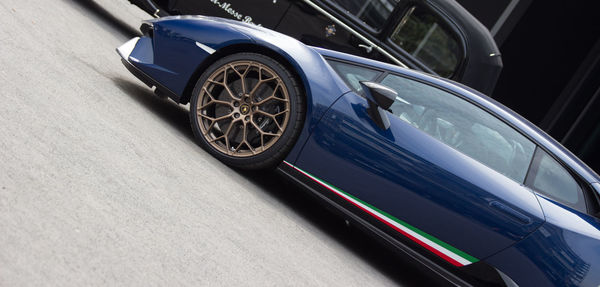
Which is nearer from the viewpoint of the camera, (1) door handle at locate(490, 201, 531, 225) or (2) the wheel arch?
(1) door handle at locate(490, 201, 531, 225)

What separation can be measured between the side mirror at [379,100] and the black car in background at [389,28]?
4.07 meters

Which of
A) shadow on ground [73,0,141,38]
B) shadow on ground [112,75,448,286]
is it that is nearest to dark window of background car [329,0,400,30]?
shadow on ground [73,0,141,38]

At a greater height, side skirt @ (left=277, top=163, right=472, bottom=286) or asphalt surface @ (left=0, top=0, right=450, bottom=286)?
side skirt @ (left=277, top=163, right=472, bottom=286)

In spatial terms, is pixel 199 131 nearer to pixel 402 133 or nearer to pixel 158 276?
pixel 402 133

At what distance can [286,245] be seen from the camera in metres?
3.59

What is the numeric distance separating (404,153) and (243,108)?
114 cm

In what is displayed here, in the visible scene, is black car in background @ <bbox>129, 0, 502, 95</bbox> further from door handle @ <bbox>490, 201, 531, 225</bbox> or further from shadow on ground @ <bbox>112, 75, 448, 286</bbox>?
door handle @ <bbox>490, 201, 531, 225</bbox>

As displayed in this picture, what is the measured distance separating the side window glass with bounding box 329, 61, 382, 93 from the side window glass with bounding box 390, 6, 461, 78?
3.85 meters

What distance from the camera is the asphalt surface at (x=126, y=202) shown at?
2445 millimetres

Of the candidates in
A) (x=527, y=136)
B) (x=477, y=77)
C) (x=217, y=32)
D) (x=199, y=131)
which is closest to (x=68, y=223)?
(x=199, y=131)

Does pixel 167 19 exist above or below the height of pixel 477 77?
below

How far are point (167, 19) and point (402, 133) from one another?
6.61 ft

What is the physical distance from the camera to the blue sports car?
12.3 feet

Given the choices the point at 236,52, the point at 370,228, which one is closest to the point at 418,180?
the point at 370,228
